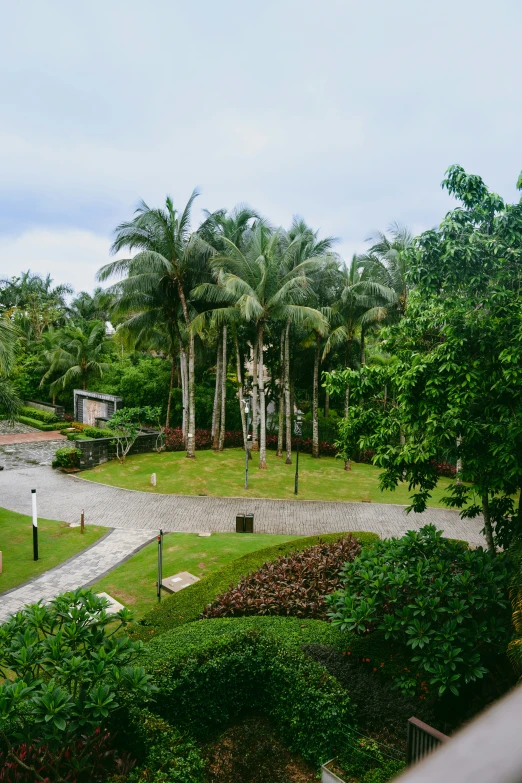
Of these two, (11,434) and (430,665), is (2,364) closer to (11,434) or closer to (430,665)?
(430,665)

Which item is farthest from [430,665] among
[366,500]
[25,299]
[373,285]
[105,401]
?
[25,299]

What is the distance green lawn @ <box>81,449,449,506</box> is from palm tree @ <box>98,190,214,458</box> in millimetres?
2037

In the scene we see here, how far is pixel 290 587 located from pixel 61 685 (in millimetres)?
5229

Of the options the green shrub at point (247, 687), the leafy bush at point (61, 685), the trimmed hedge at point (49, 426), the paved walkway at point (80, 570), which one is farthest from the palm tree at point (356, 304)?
the trimmed hedge at point (49, 426)

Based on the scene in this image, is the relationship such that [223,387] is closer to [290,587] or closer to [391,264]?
[391,264]

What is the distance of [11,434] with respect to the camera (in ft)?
117

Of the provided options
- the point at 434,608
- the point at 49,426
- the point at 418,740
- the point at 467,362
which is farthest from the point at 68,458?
the point at 418,740

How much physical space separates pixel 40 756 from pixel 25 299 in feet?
190

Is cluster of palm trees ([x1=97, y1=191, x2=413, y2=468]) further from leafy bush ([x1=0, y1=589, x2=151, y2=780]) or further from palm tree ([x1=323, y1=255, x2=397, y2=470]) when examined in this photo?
leafy bush ([x1=0, y1=589, x2=151, y2=780])

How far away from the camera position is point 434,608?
740cm

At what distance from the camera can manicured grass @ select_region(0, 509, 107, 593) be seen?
Answer: 13.6 meters

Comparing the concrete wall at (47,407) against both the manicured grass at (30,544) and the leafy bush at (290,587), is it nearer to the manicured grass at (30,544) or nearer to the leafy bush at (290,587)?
the manicured grass at (30,544)

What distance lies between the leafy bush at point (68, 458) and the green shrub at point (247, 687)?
1808 centimetres

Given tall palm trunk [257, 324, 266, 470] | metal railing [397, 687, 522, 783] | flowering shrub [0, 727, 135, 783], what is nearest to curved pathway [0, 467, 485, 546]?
tall palm trunk [257, 324, 266, 470]
